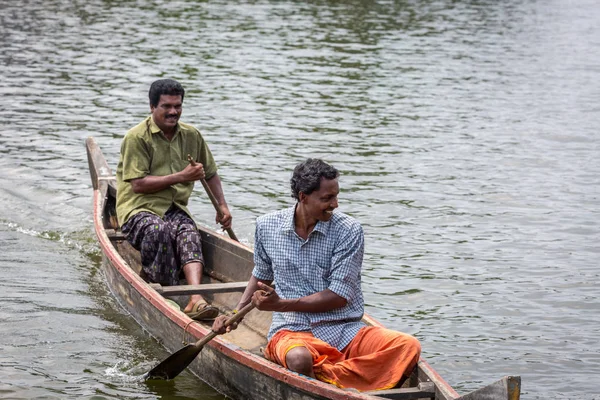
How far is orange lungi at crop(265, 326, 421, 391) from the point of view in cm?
535

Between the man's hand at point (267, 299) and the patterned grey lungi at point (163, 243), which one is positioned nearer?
the man's hand at point (267, 299)

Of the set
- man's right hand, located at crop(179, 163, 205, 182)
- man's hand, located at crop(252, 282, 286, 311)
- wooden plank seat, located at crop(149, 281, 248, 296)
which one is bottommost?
wooden plank seat, located at crop(149, 281, 248, 296)

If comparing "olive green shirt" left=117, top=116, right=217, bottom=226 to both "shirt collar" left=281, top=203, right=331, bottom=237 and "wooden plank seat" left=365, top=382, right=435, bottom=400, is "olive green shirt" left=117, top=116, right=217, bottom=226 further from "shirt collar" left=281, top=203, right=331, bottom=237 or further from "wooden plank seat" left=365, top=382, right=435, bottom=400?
"wooden plank seat" left=365, top=382, right=435, bottom=400

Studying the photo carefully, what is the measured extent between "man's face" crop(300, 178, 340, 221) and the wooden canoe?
880mm

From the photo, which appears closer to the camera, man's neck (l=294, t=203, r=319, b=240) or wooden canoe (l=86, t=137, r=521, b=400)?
wooden canoe (l=86, t=137, r=521, b=400)

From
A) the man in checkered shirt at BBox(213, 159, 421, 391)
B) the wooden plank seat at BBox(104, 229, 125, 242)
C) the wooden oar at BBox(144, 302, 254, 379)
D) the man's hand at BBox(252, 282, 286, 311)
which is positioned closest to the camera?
the man's hand at BBox(252, 282, 286, 311)

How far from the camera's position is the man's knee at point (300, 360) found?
17.4 ft

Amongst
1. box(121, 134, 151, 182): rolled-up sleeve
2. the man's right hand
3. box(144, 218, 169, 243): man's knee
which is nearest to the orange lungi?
the man's right hand

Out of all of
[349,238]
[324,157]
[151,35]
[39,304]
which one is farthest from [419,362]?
[151,35]

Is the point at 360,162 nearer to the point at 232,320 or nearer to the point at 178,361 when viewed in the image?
the point at 178,361

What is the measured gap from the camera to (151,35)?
2153 cm

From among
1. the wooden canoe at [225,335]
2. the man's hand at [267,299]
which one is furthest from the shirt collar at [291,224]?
the wooden canoe at [225,335]

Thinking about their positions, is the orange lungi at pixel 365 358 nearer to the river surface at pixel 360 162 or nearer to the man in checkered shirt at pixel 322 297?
the man in checkered shirt at pixel 322 297

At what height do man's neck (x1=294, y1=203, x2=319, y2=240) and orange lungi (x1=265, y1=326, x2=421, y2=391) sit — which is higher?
man's neck (x1=294, y1=203, x2=319, y2=240)
